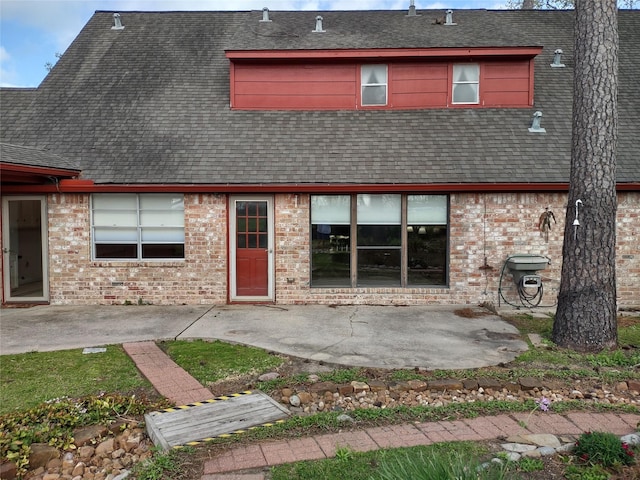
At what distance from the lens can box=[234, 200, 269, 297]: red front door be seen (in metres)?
9.13

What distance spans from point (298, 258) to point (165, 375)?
4273 mm

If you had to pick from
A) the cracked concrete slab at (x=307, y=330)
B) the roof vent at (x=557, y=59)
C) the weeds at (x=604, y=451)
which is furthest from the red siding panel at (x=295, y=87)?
the weeds at (x=604, y=451)

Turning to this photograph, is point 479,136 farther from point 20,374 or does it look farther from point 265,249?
point 20,374

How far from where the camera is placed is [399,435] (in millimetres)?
3691

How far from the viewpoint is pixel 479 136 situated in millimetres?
9516

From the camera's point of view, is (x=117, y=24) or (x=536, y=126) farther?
(x=117, y=24)

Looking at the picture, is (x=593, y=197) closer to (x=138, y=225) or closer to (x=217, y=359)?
(x=217, y=359)

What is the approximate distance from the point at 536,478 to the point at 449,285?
Answer: 5986mm

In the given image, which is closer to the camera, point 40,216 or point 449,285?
point 449,285

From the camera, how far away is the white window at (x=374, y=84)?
10312 mm

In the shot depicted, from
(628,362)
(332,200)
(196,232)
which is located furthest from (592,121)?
(196,232)

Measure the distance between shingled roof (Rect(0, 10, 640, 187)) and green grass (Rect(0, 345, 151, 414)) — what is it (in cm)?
398

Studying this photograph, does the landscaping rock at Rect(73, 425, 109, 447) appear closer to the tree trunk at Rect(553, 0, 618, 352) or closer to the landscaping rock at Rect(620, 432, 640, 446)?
the landscaping rock at Rect(620, 432, 640, 446)

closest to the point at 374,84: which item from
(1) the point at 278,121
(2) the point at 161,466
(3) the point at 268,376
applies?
(1) the point at 278,121
